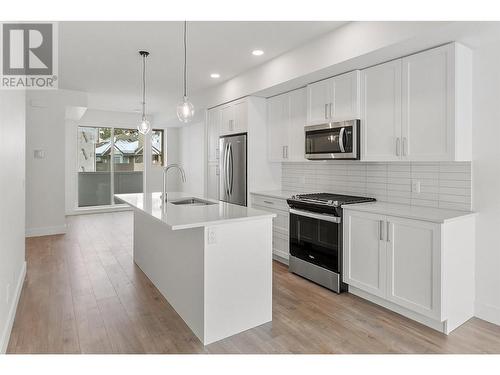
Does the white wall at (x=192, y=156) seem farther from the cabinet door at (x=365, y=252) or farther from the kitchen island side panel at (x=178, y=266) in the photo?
the cabinet door at (x=365, y=252)

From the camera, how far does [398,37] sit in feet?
8.72

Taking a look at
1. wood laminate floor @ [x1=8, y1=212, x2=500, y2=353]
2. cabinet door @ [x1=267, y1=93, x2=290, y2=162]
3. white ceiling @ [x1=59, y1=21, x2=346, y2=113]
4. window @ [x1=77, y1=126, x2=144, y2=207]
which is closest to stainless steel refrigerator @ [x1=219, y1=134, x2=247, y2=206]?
cabinet door @ [x1=267, y1=93, x2=290, y2=162]

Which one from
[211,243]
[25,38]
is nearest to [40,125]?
[25,38]

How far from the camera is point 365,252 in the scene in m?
3.08

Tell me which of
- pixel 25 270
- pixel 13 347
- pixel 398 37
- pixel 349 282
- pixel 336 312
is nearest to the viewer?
pixel 13 347

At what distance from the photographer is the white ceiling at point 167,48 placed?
10.6ft

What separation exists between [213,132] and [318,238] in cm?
297

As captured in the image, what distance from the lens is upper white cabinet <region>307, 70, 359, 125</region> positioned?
339 centimetres

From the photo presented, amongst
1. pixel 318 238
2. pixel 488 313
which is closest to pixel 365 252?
pixel 318 238

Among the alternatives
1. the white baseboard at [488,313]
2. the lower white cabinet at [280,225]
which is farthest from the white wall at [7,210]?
the white baseboard at [488,313]

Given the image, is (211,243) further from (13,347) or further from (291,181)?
(291,181)

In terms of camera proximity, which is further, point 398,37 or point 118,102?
point 118,102

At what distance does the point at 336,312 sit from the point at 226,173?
2.88 meters

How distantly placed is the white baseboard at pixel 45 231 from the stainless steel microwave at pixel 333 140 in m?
4.77
